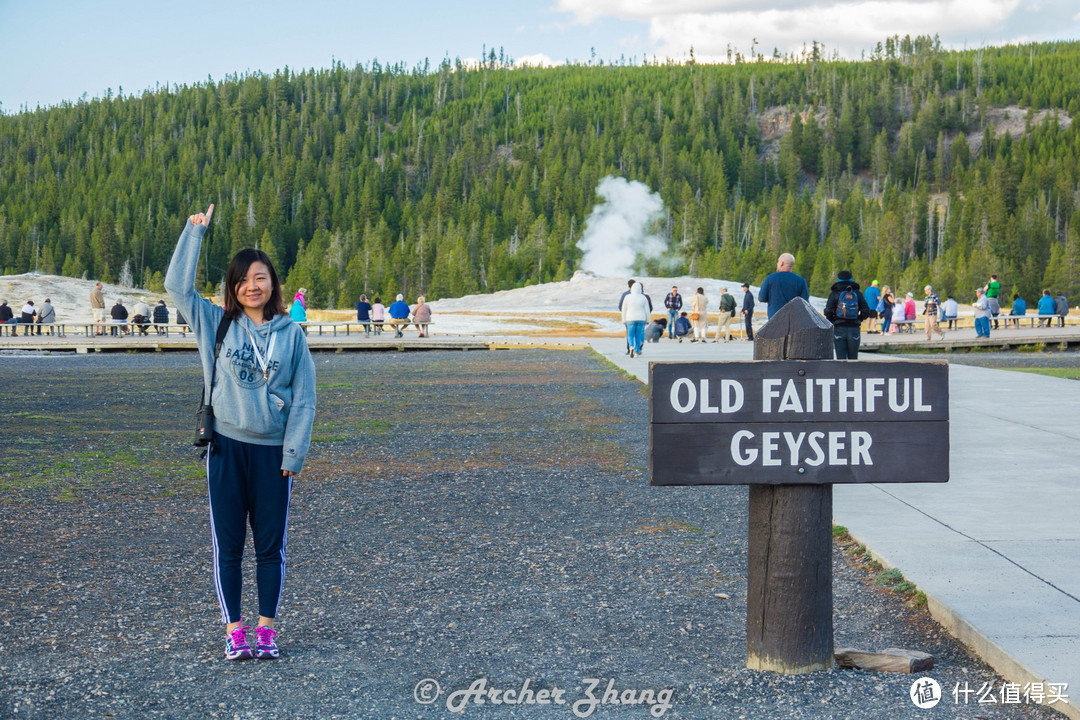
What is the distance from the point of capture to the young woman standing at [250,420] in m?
4.26

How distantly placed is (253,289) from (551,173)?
138528 millimetres

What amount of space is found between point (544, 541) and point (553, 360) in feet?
63.4

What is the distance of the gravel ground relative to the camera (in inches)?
151

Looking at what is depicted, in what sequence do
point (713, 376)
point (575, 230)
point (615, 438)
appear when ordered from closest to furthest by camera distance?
point (713, 376)
point (615, 438)
point (575, 230)

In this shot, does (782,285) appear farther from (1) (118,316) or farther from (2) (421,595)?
(1) (118,316)

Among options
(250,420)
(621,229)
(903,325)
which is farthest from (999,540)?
(621,229)

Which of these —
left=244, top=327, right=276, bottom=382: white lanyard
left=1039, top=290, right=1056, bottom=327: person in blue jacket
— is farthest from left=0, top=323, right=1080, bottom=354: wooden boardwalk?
left=244, top=327, right=276, bottom=382: white lanyard

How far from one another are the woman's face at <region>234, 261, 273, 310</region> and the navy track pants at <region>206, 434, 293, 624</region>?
0.51 metres

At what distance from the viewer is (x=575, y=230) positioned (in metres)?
129

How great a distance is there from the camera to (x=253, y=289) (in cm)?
432

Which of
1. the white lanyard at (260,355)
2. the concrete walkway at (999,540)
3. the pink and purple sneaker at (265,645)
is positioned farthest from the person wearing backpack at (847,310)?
the pink and purple sneaker at (265,645)

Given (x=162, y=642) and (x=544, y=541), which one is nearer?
(x=162, y=642)

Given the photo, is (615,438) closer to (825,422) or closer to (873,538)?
(873,538)

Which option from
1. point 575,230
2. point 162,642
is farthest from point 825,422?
point 575,230
